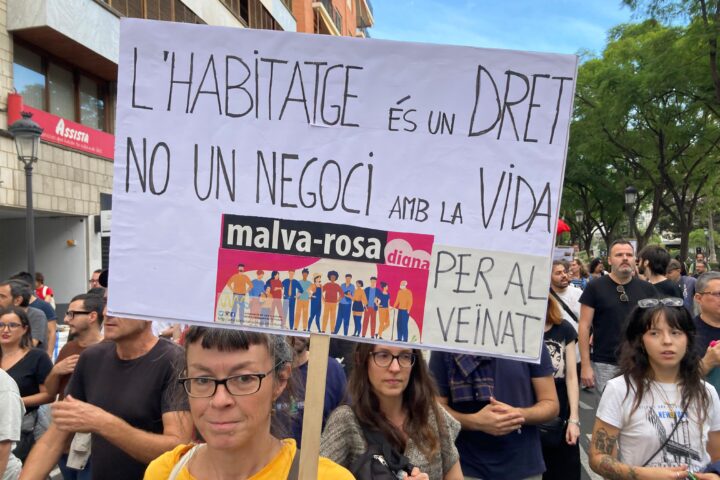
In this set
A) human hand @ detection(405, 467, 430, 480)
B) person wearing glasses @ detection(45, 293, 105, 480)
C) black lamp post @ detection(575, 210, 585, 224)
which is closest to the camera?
human hand @ detection(405, 467, 430, 480)

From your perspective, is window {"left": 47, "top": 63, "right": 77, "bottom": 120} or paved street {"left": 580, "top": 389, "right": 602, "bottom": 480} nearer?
Answer: paved street {"left": 580, "top": 389, "right": 602, "bottom": 480}

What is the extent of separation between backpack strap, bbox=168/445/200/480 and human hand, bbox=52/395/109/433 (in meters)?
0.71

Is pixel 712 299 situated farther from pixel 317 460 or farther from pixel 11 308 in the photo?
pixel 11 308

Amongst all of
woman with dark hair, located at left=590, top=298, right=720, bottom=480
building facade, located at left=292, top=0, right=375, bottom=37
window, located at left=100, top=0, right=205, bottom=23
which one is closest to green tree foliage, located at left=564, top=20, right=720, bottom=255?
building facade, located at left=292, top=0, right=375, bottom=37

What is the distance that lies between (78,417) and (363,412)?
1081 mm

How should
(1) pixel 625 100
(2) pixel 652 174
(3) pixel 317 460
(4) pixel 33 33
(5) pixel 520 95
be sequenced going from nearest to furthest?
(3) pixel 317 460 < (5) pixel 520 95 < (4) pixel 33 33 < (1) pixel 625 100 < (2) pixel 652 174

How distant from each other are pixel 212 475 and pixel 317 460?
30cm

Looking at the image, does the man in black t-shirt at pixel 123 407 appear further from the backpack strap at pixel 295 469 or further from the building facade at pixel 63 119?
the building facade at pixel 63 119

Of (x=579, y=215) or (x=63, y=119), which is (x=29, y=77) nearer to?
(x=63, y=119)

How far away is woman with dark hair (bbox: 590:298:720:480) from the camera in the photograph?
262cm

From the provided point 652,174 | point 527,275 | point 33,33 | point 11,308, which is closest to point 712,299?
point 527,275

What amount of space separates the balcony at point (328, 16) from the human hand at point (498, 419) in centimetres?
3184

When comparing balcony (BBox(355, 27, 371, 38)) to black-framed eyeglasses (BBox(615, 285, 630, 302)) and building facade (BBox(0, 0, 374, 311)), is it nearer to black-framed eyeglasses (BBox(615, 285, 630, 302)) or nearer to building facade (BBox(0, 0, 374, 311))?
building facade (BBox(0, 0, 374, 311))

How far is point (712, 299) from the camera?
3955mm
